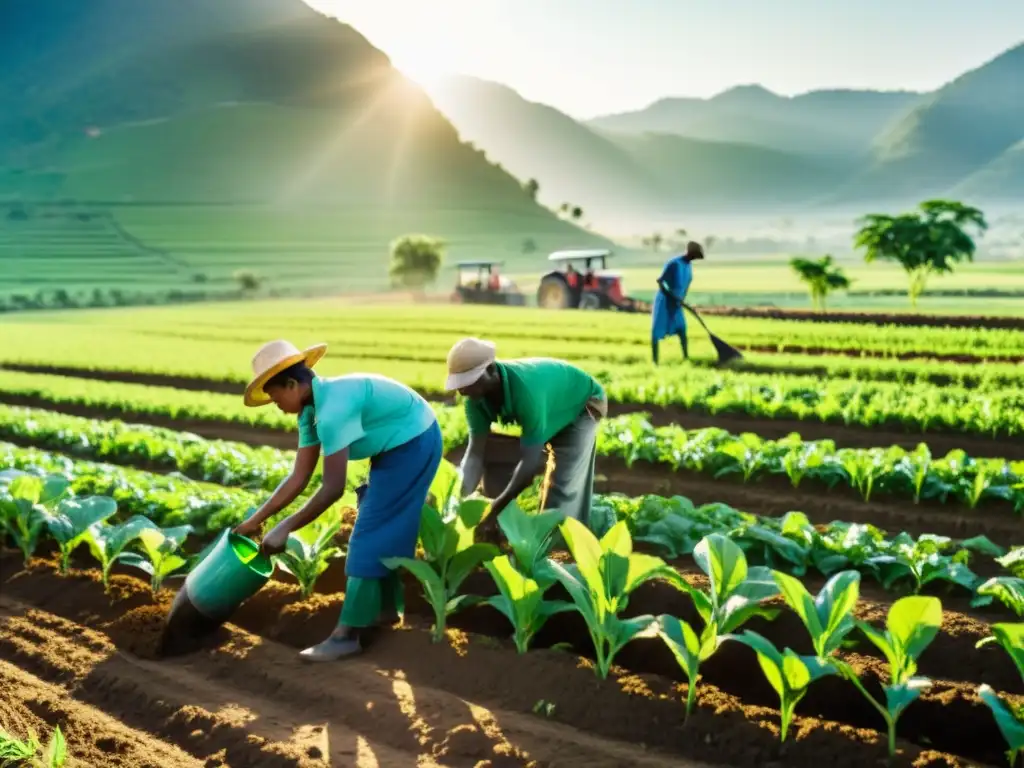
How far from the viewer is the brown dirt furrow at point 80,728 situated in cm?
354

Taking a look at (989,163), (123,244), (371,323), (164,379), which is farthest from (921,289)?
(989,163)

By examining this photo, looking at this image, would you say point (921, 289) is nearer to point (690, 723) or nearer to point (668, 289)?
point (668, 289)

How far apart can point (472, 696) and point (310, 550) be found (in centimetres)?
125

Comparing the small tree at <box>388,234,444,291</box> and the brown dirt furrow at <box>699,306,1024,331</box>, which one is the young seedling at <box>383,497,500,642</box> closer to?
the brown dirt furrow at <box>699,306,1024,331</box>

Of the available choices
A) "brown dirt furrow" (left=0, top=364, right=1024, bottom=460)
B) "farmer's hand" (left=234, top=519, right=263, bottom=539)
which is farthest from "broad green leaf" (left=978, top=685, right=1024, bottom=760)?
"brown dirt furrow" (left=0, top=364, right=1024, bottom=460)

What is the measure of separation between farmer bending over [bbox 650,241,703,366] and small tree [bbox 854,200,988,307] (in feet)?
38.6

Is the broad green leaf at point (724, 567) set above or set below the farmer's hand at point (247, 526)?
above

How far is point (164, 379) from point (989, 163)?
12699 centimetres

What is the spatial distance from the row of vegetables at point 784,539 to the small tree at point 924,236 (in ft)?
60.2

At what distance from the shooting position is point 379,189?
97.4 m

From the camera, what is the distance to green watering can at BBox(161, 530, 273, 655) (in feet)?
14.3

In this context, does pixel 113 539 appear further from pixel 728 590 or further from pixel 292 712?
pixel 728 590

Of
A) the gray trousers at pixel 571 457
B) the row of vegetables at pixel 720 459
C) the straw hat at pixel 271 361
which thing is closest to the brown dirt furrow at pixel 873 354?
the row of vegetables at pixel 720 459

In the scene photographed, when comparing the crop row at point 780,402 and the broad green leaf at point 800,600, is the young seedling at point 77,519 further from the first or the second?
the crop row at point 780,402
